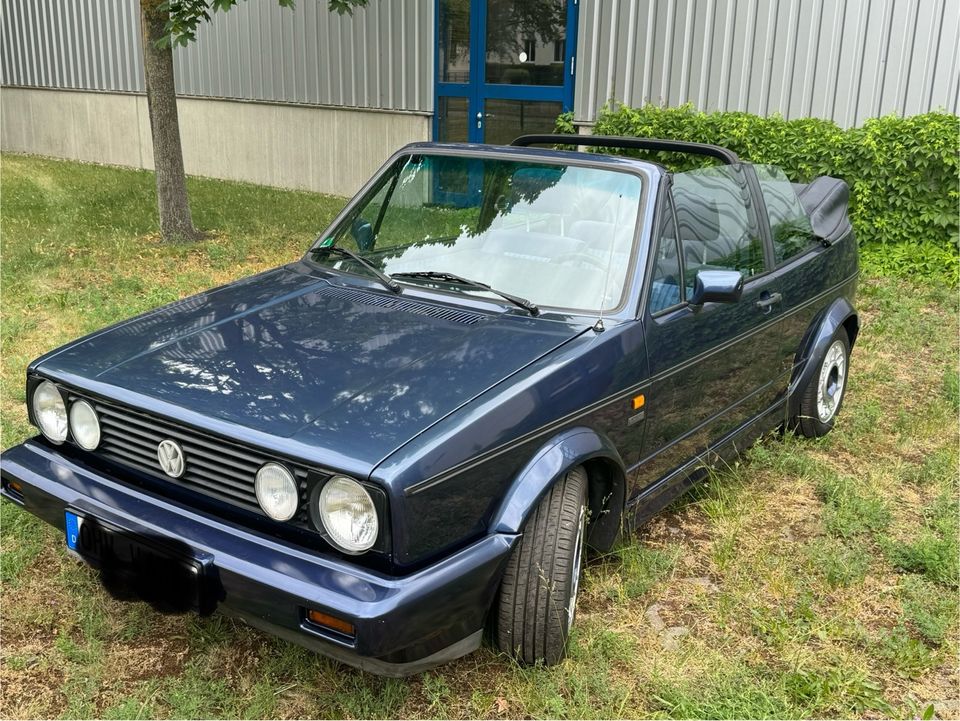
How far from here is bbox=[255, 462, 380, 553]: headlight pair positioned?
7.88 ft

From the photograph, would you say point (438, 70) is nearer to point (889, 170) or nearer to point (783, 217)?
point (889, 170)

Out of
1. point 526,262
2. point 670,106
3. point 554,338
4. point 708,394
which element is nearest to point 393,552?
point 554,338

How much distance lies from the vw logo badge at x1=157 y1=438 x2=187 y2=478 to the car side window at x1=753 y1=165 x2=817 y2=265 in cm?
294

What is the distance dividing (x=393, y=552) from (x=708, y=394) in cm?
181

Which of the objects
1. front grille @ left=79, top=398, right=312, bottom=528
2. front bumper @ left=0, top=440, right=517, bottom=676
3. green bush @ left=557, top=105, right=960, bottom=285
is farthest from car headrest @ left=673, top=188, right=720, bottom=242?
green bush @ left=557, top=105, right=960, bottom=285

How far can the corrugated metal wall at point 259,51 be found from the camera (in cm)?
1213

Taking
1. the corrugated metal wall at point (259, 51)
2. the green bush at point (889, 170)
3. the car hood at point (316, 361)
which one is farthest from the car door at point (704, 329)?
the corrugated metal wall at point (259, 51)

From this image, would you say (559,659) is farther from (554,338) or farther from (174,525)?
(174,525)

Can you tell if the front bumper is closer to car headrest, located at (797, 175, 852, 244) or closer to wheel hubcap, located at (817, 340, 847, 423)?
wheel hubcap, located at (817, 340, 847, 423)

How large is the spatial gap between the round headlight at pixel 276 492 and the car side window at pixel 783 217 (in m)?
2.80

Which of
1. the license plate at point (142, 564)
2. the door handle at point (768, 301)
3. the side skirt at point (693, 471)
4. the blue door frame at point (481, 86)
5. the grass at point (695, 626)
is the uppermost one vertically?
the blue door frame at point (481, 86)

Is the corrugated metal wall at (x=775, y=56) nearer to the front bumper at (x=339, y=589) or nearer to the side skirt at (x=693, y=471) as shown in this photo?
the side skirt at (x=693, y=471)

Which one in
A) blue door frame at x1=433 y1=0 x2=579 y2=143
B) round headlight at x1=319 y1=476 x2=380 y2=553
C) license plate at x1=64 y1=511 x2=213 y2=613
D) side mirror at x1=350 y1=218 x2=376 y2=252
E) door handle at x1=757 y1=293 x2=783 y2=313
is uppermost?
blue door frame at x1=433 y1=0 x2=579 y2=143

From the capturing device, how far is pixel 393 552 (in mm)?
2400
